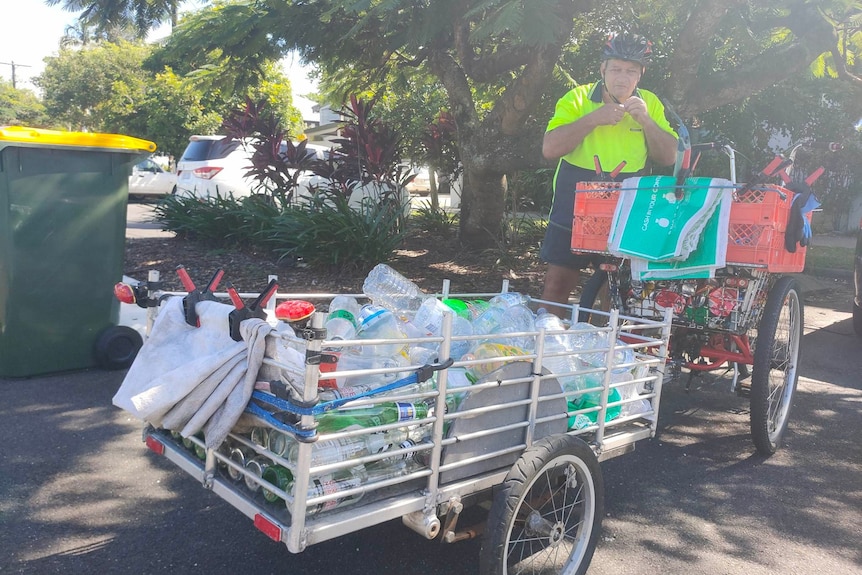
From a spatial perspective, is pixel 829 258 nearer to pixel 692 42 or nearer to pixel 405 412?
pixel 692 42

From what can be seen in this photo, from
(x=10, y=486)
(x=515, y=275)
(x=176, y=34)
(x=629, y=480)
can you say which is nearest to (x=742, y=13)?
(x=515, y=275)

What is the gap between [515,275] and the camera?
8.07m

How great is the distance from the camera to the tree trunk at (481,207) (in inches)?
333

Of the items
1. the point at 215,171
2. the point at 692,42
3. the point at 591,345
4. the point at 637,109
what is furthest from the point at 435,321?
the point at 215,171

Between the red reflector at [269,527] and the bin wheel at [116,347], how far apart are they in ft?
10.7

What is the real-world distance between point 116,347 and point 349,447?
339 centimetres

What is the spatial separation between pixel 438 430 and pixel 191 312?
3.30 ft

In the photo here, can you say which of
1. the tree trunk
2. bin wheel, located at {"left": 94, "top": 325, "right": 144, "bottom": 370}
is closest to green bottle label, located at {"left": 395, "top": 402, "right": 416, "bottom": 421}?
bin wheel, located at {"left": 94, "top": 325, "right": 144, "bottom": 370}

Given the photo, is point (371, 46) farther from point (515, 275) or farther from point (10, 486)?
point (10, 486)

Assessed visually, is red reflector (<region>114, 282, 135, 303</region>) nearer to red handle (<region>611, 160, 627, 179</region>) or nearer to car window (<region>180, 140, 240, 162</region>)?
red handle (<region>611, 160, 627, 179</region>)

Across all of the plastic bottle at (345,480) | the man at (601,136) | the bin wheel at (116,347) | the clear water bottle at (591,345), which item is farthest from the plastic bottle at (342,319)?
the bin wheel at (116,347)

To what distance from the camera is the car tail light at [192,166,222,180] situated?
11242mm

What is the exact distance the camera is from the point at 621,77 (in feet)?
13.5

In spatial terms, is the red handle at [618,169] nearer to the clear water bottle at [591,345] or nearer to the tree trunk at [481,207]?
the clear water bottle at [591,345]
